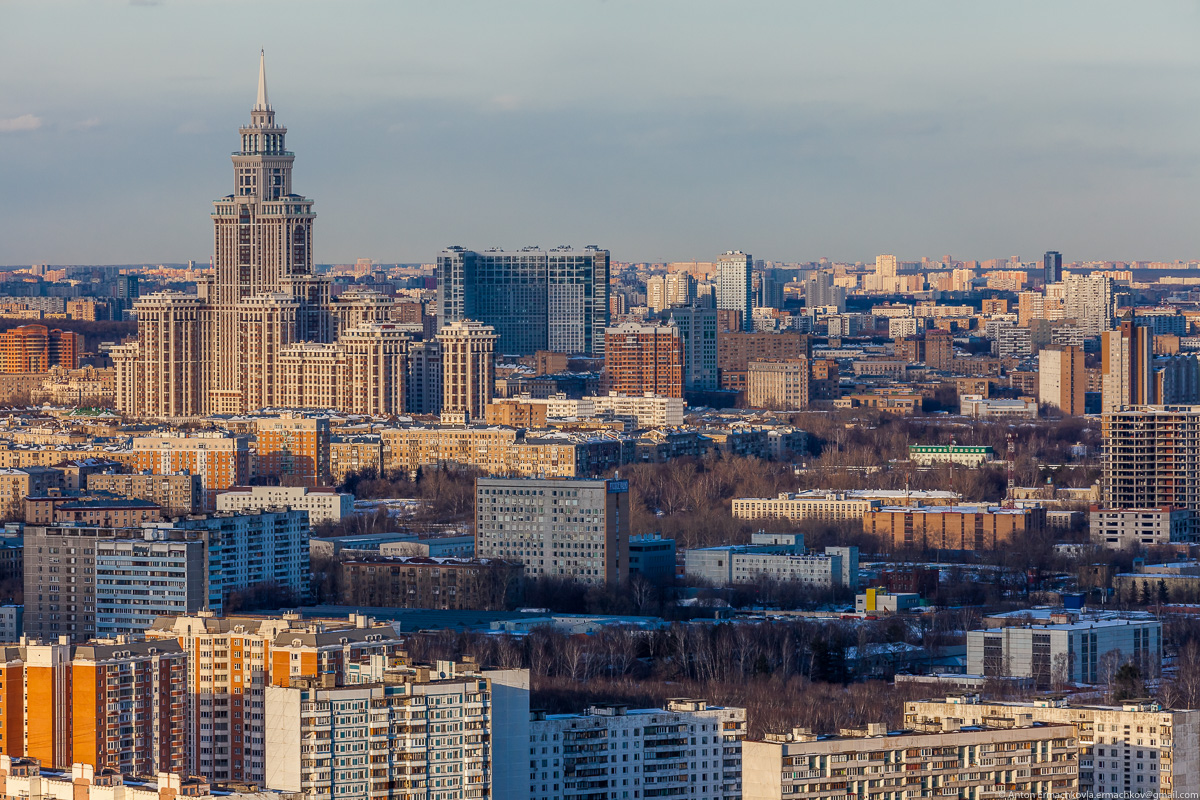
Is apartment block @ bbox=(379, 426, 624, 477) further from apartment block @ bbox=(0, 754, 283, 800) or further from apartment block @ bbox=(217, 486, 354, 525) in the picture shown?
apartment block @ bbox=(0, 754, 283, 800)

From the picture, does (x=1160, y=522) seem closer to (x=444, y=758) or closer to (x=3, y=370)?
(x=444, y=758)

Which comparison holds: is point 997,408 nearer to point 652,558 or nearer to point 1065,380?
point 1065,380

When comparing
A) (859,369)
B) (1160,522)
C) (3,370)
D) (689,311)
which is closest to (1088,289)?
(859,369)

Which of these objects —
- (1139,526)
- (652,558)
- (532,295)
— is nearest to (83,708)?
(652,558)

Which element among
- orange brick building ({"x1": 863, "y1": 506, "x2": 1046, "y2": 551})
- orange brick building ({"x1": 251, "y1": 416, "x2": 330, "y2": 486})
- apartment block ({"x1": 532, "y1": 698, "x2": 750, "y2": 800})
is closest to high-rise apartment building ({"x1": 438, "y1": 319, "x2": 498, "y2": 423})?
orange brick building ({"x1": 251, "y1": 416, "x2": 330, "y2": 486})

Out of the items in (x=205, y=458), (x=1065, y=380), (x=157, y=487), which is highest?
(x=1065, y=380)

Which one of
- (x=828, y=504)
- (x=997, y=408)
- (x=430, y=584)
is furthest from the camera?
(x=997, y=408)

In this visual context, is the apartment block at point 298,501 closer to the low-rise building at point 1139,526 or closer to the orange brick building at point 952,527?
the orange brick building at point 952,527
